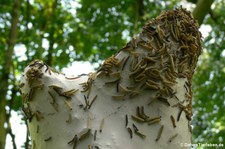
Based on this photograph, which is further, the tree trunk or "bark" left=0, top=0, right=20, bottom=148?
"bark" left=0, top=0, right=20, bottom=148

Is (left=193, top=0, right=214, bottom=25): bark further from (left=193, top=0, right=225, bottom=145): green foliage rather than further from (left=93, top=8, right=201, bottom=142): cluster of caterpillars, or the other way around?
(left=93, top=8, right=201, bottom=142): cluster of caterpillars

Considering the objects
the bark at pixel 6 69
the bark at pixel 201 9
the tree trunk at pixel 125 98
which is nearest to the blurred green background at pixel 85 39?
the bark at pixel 6 69

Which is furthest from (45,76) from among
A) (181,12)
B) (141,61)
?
(181,12)

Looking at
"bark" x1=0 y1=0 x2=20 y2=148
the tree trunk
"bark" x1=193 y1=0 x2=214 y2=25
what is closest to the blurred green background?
"bark" x1=0 y1=0 x2=20 y2=148

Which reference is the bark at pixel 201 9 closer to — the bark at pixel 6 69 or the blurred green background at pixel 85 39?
the blurred green background at pixel 85 39

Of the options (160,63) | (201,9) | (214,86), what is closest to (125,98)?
(160,63)

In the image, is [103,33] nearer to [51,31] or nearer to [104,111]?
[51,31]
